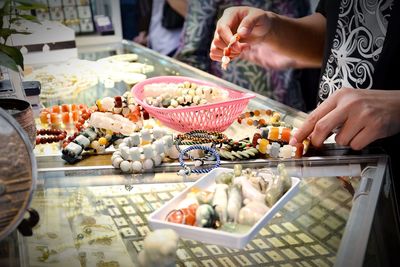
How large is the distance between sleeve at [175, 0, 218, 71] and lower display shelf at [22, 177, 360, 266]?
2388mm

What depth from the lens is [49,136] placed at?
152 cm

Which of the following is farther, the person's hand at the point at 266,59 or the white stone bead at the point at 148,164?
the person's hand at the point at 266,59

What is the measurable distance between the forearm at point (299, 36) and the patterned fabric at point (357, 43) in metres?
0.30

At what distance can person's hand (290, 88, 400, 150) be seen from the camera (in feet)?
4.10

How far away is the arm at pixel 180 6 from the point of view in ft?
12.3

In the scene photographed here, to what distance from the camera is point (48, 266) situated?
887 mm

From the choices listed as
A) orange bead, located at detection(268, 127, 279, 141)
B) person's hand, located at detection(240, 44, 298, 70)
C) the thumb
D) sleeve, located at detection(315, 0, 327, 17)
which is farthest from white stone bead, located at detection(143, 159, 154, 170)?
person's hand, located at detection(240, 44, 298, 70)

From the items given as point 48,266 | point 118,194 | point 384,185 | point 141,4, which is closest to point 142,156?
point 118,194

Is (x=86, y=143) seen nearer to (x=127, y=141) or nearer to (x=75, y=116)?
(x=127, y=141)

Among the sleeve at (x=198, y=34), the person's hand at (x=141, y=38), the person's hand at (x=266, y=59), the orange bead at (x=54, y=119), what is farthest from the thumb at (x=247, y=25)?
the person's hand at (x=141, y=38)

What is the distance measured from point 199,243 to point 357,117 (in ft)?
1.91

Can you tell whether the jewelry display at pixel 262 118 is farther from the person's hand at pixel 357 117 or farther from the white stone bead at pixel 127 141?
the white stone bead at pixel 127 141

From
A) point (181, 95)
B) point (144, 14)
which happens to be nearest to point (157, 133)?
point (181, 95)

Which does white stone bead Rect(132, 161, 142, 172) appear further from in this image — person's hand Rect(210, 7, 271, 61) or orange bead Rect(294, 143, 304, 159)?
person's hand Rect(210, 7, 271, 61)
